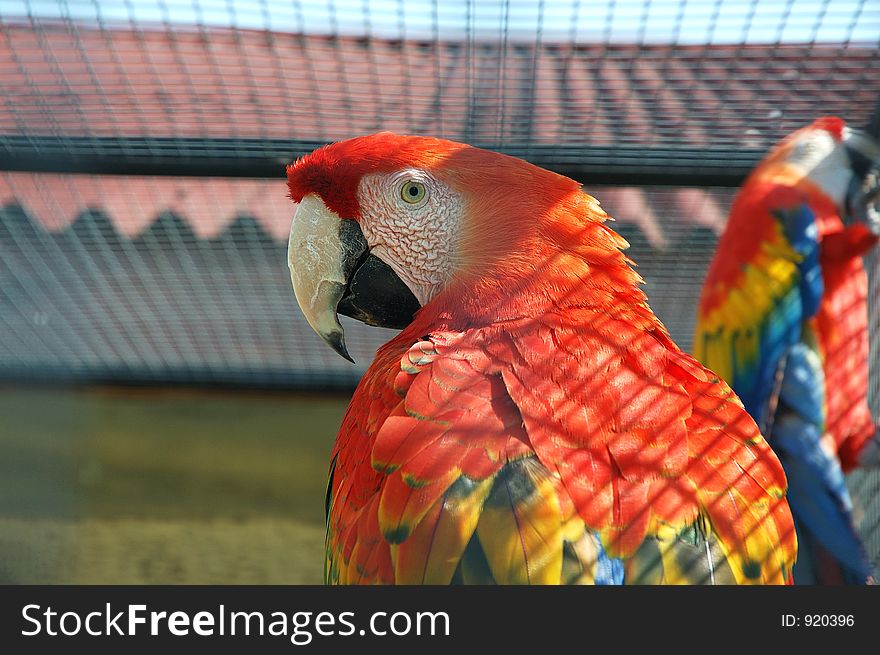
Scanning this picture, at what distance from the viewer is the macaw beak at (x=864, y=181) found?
1.46m

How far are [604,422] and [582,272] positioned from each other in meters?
0.19

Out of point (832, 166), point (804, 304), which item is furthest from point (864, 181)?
point (804, 304)

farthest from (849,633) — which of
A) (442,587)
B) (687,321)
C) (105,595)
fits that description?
(687,321)

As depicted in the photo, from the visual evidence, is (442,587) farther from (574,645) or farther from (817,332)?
(817,332)

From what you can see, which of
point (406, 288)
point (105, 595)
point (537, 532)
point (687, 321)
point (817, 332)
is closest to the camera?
point (537, 532)

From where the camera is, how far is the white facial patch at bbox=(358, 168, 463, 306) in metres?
0.94

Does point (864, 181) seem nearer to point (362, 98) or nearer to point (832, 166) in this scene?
point (832, 166)

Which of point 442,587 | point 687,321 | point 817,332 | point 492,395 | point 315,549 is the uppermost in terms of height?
point 492,395

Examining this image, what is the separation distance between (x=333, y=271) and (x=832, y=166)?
1.09 metres

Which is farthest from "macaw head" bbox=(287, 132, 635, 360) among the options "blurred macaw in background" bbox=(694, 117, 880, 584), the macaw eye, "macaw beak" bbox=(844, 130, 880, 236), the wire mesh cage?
"macaw beak" bbox=(844, 130, 880, 236)

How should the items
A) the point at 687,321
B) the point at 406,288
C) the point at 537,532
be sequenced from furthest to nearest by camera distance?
the point at 687,321
the point at 406,288
the point at 537,532

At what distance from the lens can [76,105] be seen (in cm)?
131

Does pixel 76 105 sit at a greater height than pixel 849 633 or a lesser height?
greater

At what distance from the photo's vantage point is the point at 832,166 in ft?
5.07
